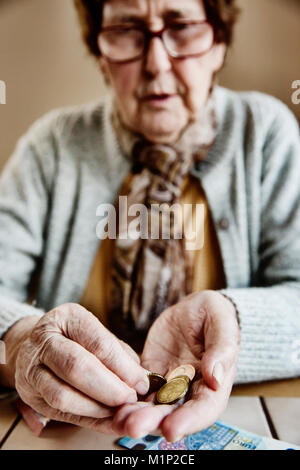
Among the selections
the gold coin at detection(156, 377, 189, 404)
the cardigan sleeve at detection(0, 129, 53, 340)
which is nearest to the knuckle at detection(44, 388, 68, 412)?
the gold coin at detection(156, 377, 189, 404)

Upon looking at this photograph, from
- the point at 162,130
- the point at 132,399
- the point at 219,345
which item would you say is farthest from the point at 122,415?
the point at 162,130

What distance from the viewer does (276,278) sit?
0.67 m

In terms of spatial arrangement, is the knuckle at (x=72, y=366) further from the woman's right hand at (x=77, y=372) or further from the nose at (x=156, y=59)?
the nose at (x=156, y=59)

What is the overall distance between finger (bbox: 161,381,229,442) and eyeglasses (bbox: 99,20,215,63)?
17.7 inches

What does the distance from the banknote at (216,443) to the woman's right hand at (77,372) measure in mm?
81

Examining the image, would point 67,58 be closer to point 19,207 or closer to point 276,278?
point 19,207

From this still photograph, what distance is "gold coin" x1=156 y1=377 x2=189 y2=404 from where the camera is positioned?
1.54 ft

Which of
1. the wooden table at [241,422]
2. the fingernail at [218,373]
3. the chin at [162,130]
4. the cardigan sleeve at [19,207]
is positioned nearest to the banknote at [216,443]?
the wooden table at [241,422]

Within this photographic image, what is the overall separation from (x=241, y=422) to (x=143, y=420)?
0.68 feet

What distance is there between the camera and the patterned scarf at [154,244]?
0.66 meters

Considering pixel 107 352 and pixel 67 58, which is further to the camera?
pixel 67 58
